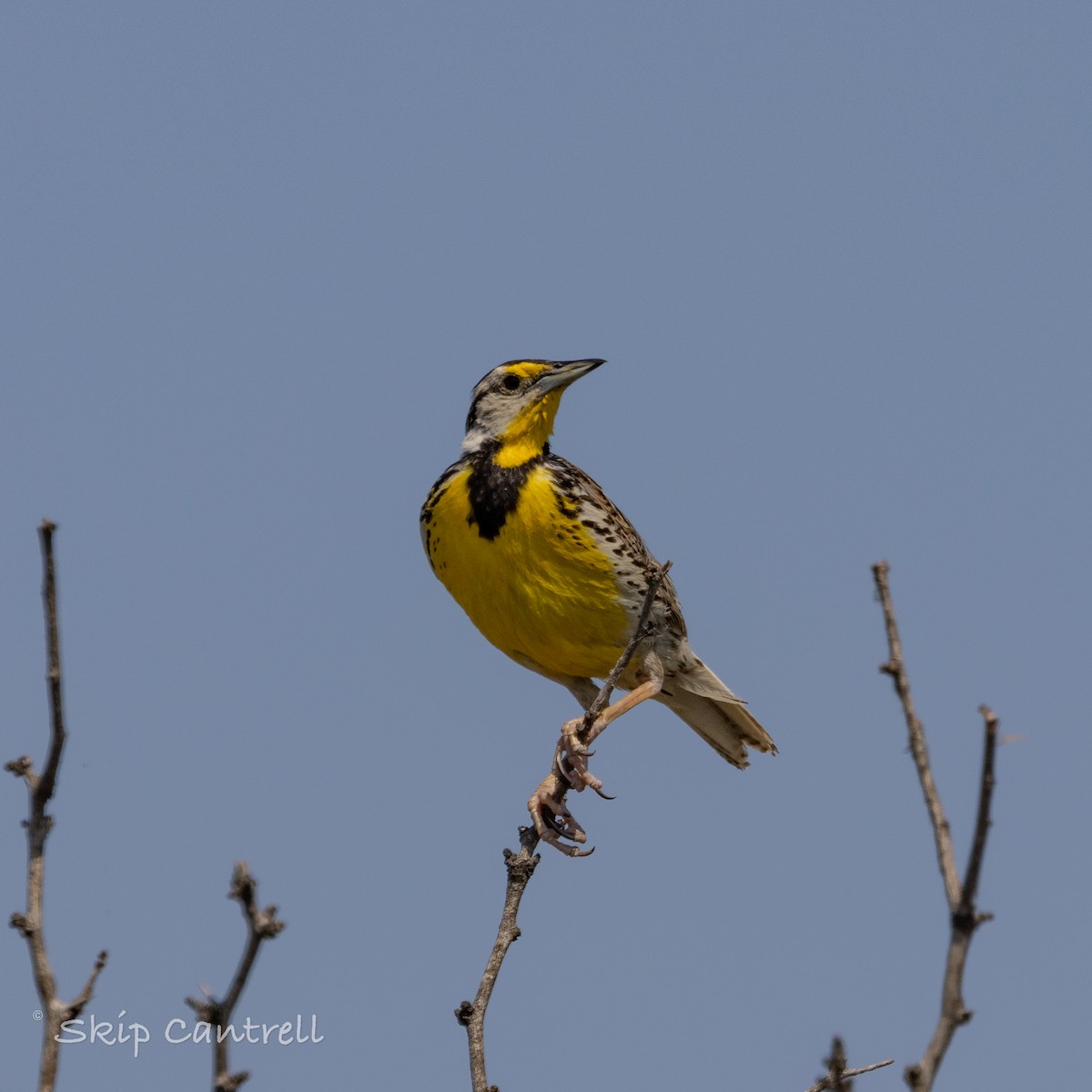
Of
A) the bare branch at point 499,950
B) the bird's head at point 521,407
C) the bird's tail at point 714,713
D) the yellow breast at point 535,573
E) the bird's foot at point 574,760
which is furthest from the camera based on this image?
the bird's tail at point 714,713

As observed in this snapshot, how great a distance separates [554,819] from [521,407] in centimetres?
187

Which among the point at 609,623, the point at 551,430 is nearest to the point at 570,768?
the point at 609,623

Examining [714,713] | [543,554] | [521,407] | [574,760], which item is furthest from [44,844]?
[714,713]

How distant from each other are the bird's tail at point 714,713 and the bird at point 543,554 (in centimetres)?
2

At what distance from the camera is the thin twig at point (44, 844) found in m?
2.00

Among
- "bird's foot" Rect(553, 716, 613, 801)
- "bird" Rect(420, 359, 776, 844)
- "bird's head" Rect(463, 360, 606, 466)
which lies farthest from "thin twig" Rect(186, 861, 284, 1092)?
"bird's head" Rect(463, 360, 606, 466)

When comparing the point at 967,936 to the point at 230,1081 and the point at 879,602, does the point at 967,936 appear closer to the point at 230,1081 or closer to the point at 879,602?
the point at 879,602

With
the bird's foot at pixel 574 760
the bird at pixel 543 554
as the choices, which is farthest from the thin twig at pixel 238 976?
the bird at pixel 543 554

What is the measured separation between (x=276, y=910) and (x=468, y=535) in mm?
4649

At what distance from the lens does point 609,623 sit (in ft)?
21.2

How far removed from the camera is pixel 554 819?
5719 mm

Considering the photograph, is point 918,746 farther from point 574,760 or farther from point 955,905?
point 574,760

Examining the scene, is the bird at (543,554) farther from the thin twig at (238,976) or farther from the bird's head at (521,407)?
the thin twig at (238,976)

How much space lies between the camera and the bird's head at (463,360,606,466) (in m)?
6.70
